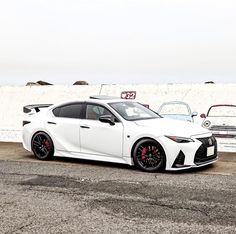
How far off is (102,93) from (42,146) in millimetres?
4087

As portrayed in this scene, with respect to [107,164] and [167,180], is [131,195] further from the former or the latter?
[107,164]

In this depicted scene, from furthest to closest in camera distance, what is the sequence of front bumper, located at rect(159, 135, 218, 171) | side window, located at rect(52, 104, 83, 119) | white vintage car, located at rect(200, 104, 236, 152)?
white vintage car, located at rect(200, 104, 236, 152) → side window, located at rect(52, 104, 83, 119) → front bumper, located at rect(159, 135, 218, 171)

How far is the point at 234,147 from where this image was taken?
11.3m

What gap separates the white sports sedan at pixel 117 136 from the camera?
8.02 metres

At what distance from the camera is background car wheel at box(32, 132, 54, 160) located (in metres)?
9.74

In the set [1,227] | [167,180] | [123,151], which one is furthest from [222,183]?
[1,227]

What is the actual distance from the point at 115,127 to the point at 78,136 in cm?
99

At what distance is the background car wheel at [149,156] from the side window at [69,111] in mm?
1803

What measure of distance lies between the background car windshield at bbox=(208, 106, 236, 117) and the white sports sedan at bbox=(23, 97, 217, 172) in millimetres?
3060

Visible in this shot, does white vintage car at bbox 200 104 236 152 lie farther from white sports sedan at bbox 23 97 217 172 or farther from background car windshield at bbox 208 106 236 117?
white sports sedan at bbox 23 97 217 172

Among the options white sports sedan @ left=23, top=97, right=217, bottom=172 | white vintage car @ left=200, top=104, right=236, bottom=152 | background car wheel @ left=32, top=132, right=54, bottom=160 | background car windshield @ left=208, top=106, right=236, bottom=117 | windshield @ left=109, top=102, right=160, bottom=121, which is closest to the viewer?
white sports sedan @ left=23, top=97, right=217, bottom=172

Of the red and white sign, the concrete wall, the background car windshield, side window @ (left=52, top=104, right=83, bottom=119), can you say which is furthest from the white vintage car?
side window @ (left=52, top=104, right=83, bottom=119)

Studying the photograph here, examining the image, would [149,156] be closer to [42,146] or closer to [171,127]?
[171,127]

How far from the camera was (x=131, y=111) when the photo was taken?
363 inches
